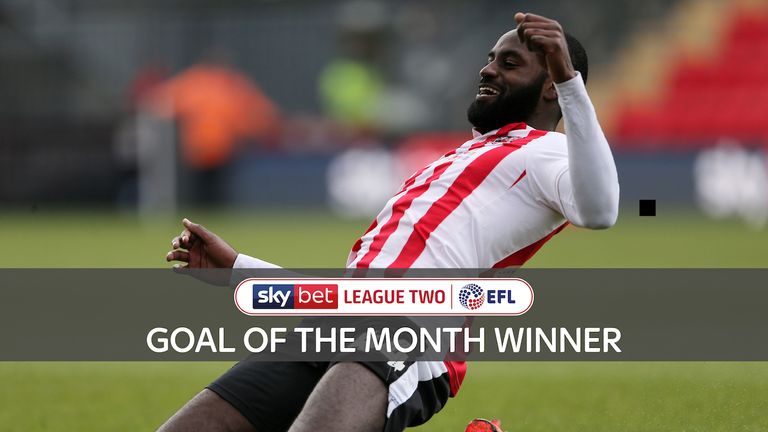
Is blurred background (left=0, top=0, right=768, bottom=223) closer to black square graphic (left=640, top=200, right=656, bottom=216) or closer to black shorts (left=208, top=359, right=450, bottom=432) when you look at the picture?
black square graphic (left=640, top=200, right=656, bottom=216)

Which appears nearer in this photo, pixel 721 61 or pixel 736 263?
pixel 736 263

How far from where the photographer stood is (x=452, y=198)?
4.24 m

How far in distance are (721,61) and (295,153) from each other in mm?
7803

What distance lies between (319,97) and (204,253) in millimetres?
20996

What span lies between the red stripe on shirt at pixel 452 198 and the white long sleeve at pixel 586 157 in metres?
0.45

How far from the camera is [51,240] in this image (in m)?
16.6

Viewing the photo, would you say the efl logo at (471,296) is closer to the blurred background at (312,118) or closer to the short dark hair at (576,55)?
the short dark hair at (576,55)

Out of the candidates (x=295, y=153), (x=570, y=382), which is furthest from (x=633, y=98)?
(x=570, y=382)

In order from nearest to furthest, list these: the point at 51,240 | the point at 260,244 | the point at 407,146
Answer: the point at 260,244 < the point at 51,240 < the point at 407,146

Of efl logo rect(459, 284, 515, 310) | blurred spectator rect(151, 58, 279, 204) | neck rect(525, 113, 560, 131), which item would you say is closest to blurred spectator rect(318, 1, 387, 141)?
blurred spectator rect(151, 58, 279, 204)

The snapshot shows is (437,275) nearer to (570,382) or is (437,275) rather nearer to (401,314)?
(401,314)
